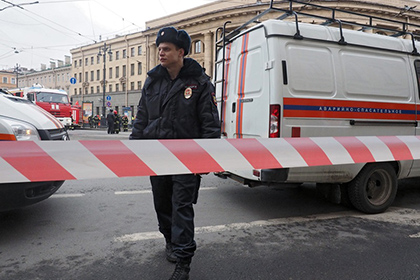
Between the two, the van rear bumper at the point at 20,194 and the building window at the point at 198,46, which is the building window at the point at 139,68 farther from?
the van rear bumper at the point at 20,194

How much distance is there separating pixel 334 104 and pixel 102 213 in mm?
3161

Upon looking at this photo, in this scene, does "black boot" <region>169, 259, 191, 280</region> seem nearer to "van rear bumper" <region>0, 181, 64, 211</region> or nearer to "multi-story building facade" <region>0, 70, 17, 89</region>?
"van rear bumper" <region>0, 181, 64, 211</region>

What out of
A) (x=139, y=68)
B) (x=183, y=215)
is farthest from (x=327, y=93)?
(x=139, y=68)

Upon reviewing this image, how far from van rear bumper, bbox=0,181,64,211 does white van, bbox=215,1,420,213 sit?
7.27ft

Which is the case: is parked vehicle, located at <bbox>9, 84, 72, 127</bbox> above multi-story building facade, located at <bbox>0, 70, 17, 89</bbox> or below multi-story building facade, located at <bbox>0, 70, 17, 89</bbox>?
below

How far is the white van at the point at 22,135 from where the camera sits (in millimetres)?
2684

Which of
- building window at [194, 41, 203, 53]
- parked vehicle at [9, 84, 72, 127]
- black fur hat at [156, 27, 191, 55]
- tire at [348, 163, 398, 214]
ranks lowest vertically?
tire at [348, 163, 398, 214]

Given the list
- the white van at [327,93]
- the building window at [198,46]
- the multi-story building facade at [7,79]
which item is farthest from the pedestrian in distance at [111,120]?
the multi-story building facade at [7,79]

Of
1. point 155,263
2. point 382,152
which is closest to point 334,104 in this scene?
point 382,152

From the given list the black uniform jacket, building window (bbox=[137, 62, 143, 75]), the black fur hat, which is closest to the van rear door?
the black uniform jacket

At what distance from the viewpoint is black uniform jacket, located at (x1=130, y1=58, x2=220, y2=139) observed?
7.72ft

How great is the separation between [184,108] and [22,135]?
177cm

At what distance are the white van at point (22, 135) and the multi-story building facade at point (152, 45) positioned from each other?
85.1ft

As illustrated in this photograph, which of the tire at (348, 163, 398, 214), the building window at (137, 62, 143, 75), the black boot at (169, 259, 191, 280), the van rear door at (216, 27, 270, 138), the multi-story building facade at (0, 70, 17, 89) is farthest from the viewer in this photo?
the multi-story building facade at (0, 70, 17, 89)
